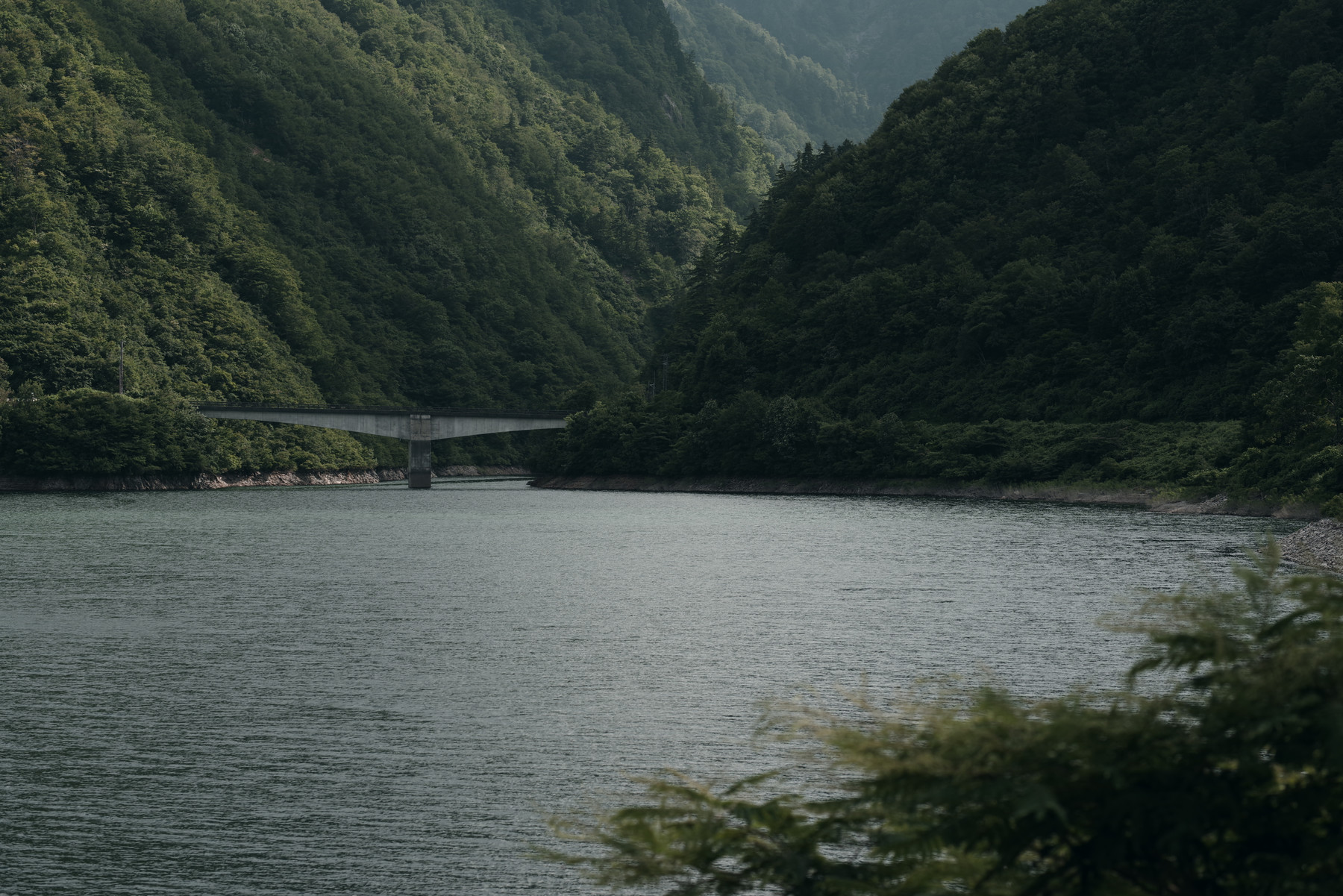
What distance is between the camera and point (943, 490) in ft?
474

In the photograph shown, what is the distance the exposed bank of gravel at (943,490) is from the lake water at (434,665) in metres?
9.31

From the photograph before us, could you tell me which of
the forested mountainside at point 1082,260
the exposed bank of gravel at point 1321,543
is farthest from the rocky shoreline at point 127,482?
the exposed bank of gravel at point 1321,543

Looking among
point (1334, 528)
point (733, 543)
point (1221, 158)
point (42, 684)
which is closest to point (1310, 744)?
point (42, 684)

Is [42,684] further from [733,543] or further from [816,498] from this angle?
[816,498]

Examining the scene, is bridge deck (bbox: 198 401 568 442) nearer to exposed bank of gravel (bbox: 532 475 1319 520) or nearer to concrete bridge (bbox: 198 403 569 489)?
concrete bridge (bbox: 198 403 569 489)

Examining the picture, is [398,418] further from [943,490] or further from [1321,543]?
[1321,543]

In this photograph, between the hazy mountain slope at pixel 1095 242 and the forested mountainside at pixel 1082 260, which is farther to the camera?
the hazy mountain slope at pixel 1095 242

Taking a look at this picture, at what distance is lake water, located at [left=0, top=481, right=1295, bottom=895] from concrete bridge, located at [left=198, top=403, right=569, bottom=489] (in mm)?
82412

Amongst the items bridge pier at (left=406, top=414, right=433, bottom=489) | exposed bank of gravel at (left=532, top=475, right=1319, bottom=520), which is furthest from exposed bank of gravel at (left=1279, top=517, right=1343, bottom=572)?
bridge pier at (left=406, top=414, right=433, bottom=489)

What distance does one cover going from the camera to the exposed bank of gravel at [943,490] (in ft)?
350

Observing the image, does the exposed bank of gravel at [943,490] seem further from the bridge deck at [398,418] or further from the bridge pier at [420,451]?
the bridge pier at [420,451]

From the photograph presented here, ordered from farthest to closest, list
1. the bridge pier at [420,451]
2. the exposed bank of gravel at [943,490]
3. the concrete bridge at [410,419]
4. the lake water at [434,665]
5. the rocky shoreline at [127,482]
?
the bridge pier at [420,451]
the concrete bridge at [410,419]
the rocky shoreline at [127,482]
the exposed bank of gravel at [943,490]
the lake water at [434,665]

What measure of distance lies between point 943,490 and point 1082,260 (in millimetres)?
41816

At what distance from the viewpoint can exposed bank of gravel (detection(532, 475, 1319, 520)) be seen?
4198 inches
